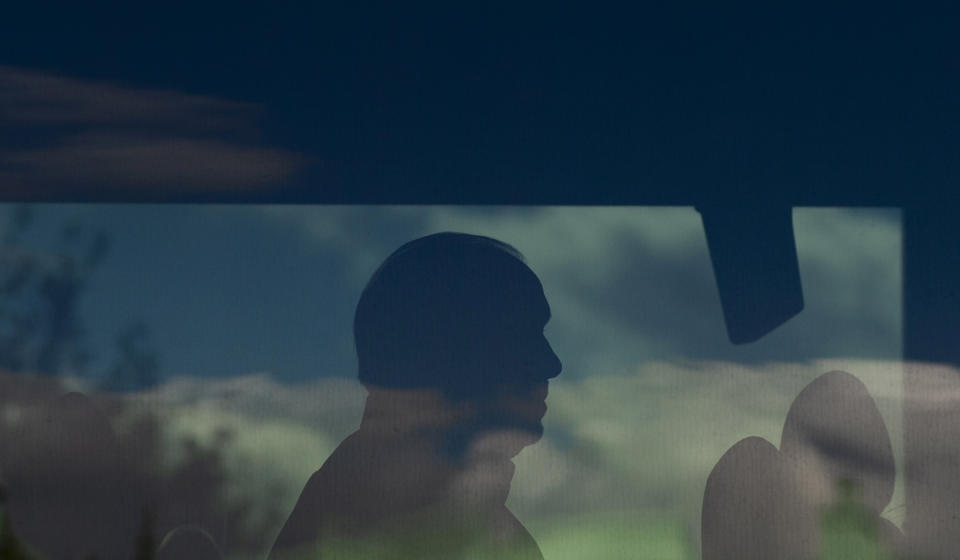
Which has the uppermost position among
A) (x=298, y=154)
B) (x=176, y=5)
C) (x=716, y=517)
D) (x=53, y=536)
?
(x=176, y=5)

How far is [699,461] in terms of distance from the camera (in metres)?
2.63

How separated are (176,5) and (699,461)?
4.86 feet

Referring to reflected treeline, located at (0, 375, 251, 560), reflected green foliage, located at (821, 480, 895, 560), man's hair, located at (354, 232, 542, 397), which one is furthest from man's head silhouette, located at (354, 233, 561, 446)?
reflected green foliage, located at (821, 480, 895, 560)

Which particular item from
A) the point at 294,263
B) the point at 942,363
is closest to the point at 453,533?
the point at 294,263

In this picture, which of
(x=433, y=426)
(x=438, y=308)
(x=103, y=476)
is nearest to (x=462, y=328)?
(x=438, y=308)

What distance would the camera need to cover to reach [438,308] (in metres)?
2.62

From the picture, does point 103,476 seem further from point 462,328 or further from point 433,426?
point 462,328

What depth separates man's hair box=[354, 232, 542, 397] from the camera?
2609 mm

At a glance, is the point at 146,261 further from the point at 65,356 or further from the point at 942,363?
the point at 942,363

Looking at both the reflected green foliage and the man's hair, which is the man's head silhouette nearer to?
the man's hair

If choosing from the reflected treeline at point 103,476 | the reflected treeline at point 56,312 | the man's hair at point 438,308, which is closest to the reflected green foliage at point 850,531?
the man's hair at point 438,308

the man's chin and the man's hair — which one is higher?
the man's hair

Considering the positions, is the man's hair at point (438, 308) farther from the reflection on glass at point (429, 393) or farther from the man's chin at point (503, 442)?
the man's chin at point (503, 442)

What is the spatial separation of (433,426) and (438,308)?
0.82 ft
